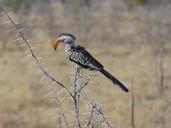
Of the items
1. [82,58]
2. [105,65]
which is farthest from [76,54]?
[105,65]

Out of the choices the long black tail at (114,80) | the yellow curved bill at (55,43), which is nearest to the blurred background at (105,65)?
the long black tail at (114,80)

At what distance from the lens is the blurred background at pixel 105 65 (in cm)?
865

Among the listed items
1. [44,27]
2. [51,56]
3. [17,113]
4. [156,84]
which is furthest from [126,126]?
[44,27]

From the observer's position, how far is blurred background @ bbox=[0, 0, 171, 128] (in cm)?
865

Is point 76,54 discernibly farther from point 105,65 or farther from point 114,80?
point 105,65

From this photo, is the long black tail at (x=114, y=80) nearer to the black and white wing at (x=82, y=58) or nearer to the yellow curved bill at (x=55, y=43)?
the black and white wing at (x=82, y=58)

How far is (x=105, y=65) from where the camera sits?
13617 millimetres

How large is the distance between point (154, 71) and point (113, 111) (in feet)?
10.5

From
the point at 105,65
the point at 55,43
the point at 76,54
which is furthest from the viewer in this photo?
the point at 105,65

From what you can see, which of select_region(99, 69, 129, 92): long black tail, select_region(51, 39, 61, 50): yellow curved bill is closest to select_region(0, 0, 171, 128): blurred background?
select_region(99, 69, 129, 92): long black tail

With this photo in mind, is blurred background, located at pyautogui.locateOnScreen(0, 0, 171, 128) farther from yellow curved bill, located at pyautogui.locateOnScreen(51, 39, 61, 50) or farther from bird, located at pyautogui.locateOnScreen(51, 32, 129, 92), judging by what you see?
yellow curved bill, located at pyautogui.locateOnScreen(51, 39, 61, 50)

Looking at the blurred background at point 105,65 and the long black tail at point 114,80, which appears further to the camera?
the blurred background at point 105,65

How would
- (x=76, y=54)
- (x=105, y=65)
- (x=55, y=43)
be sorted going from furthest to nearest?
(x=105, y=65) < (x=76, y=54) < (x=55, y=43)

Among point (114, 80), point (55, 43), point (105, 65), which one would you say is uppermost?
point (105, 65)
